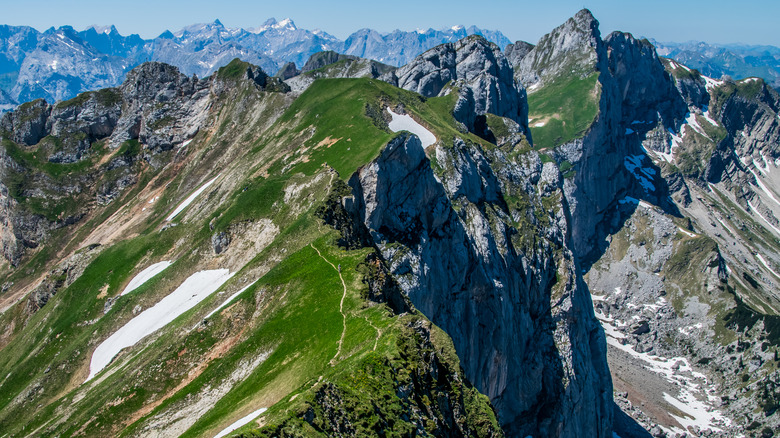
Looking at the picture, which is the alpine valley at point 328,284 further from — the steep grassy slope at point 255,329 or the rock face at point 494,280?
the rock face at point 494,280

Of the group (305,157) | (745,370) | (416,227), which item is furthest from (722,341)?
(305,157)

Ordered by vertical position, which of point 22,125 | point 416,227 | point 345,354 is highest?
point 22,125

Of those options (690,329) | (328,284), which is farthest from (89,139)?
(690,329)

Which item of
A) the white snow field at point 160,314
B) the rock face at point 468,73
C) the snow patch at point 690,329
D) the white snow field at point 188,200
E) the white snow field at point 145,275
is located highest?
the rock face at point 468,73

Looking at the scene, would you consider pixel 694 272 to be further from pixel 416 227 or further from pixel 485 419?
pixel 485 419

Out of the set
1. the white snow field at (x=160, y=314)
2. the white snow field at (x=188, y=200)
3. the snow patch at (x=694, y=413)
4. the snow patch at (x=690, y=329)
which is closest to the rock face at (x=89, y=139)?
the white snow field at (x=188, y=200)

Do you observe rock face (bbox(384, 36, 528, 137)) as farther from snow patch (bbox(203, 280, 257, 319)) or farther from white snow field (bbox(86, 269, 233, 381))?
snow patch (bbox(203, 280, 257, 319))
